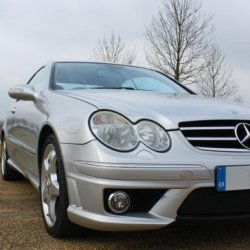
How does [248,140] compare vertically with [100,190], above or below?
above


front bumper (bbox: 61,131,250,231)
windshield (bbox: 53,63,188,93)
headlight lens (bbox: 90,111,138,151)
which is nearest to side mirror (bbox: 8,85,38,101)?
windshield (bbox: 53,63,188,93)

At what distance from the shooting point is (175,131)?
2627 mm

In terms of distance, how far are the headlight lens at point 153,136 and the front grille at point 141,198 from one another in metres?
0.24

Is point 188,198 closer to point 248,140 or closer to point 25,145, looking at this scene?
point 248,140

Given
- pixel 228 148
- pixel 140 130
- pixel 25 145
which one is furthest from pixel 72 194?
pixel 25 145

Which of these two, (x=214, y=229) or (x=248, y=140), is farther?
(x=214, y=229)

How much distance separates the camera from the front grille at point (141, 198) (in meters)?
2.54

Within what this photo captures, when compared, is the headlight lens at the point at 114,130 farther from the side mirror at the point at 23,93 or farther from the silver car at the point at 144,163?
the side mirror at the point at 23,93

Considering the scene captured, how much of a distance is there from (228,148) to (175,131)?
33 centimetres

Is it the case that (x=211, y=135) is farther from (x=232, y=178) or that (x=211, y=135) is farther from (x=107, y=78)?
(x=107, y=78)

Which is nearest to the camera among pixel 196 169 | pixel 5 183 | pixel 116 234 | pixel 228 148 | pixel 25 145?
pixel 196 169

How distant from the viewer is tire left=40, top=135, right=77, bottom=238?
2828 mm

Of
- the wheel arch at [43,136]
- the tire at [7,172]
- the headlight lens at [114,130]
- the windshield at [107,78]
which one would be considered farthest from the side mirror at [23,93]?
the tire at [7,172]

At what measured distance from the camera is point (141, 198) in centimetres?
259
